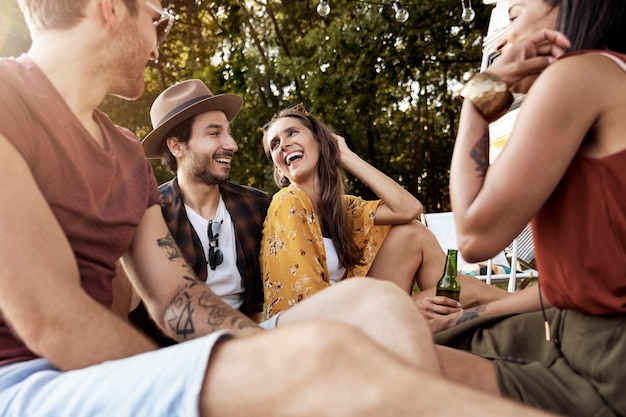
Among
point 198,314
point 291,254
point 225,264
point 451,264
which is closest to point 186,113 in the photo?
point 225,264

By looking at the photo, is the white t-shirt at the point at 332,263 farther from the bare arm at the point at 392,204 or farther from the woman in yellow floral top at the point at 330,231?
the bare arm at the point at 392,204

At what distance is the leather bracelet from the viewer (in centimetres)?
162

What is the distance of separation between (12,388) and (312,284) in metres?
1.92

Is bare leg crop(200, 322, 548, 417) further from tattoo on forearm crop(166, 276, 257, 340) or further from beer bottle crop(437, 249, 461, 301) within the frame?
beer bottle crop(437, 249, 461, 301)

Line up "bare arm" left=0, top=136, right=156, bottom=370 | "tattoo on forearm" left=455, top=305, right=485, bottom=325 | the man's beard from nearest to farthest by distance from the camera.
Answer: "bare arm" left=0, top=136, right=156, bottom=370 → "tattoo on forearm" left=455, top=305, right=485, bottom=325 → the man's beard

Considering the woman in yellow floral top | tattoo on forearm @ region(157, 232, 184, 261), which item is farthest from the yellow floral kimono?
tattoo on forearm @ region(157, 232, 184, 261)

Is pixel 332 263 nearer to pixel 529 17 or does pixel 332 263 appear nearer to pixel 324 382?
pixel 529 17

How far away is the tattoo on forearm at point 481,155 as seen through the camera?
5.16 feet

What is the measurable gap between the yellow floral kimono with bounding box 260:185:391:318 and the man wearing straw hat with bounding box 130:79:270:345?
0.13m

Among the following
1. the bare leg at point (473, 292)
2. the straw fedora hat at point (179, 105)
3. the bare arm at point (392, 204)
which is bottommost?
the bare leg at point (473, 292)

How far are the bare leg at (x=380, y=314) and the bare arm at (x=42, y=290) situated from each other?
1.37 feet

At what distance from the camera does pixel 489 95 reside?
162 cm

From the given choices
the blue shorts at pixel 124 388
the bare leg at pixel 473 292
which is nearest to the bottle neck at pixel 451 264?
the bare leg at pixel 473 292

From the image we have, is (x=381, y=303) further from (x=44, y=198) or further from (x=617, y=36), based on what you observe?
(x=617, y=36)
